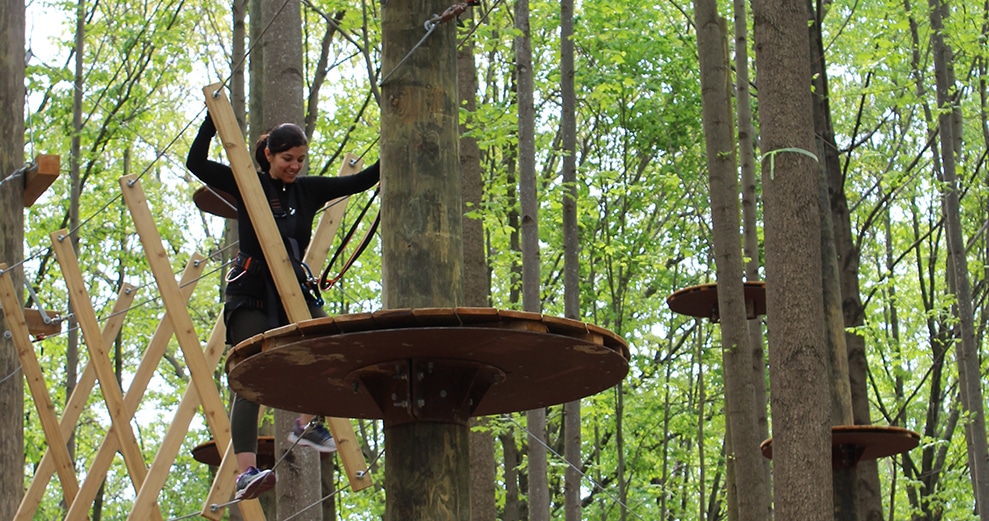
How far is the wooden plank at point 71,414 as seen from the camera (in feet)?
25.4

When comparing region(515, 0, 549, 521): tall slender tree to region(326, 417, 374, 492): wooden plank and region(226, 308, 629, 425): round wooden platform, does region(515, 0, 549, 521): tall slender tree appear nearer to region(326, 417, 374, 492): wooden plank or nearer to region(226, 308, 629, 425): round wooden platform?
region(326, 417, 374, 492): wooden plank

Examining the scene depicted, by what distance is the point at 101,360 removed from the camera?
7398mm

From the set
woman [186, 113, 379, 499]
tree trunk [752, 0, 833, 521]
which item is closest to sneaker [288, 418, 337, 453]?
woman [186, 113, 379, 499]

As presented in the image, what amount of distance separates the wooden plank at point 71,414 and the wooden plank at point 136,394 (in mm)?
111

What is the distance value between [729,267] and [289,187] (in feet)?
14.5

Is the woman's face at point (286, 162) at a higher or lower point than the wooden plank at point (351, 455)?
higher

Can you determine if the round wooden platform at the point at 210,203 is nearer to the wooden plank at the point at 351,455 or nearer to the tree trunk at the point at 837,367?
the wooden plank at the point at 351,455

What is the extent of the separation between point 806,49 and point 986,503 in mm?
6966

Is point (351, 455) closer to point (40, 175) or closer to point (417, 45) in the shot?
point (417, 45)

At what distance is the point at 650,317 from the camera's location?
63.8 feet

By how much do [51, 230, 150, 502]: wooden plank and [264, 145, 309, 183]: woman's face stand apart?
2.51 meters

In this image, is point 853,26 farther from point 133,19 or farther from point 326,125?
point 133,19

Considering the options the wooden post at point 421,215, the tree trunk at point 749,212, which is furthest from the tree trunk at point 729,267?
the wooden post at point 421,215

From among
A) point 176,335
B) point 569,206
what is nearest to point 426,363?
point 176,335
